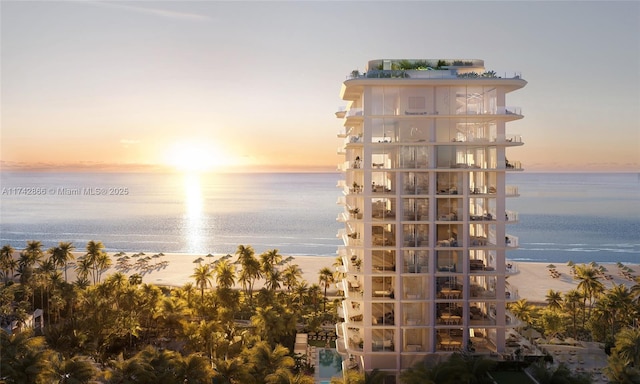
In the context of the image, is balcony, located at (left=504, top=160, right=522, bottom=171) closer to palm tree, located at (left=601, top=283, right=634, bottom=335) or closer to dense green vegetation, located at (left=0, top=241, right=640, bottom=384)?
dense green vegetation, located at (left=0, top=241, right=640, bottom=384)

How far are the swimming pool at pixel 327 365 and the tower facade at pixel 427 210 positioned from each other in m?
5.68

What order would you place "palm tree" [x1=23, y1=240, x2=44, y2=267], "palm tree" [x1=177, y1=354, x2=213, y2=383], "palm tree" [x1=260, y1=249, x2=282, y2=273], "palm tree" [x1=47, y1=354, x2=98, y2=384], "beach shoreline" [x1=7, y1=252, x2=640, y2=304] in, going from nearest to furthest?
"palm tree" [x1=47, y1=354, x2=98, y2=384] < "palm tree" [x1=177, y1=354, x2=213, y2=383] < "palm tree" [x1=23, y1=240, x2=44, y2=267] < "palm tree" [x1=260, y1=249, x2=282, y2=273] < "beach shoreline" [x1=7, y1=252, x2=640, y2=304]

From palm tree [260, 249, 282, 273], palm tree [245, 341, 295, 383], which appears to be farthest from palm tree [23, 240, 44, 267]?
Answer: palm tree [245, 341, 295, 383]

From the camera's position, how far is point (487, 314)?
32.8 m

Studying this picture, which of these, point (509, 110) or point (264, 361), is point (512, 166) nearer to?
point (509, 110)

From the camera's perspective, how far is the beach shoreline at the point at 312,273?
2726 inches

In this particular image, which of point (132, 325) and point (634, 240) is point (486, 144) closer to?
point (132, 325)

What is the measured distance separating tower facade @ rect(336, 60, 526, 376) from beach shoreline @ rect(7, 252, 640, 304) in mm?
30211

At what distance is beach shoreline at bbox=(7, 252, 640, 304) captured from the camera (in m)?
69.2

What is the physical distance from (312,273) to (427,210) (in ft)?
170

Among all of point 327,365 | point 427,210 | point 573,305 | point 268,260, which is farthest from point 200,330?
point 573,305

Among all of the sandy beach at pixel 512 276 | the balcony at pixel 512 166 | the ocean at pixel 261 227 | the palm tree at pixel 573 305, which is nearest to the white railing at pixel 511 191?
the balcony at pixel 512 166

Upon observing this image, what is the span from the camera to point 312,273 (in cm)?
8175

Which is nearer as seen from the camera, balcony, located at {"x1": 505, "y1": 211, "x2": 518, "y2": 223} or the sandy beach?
balcony, located at {"x1": 505, "y1": 211, "x2": 518, "y2": 223}
